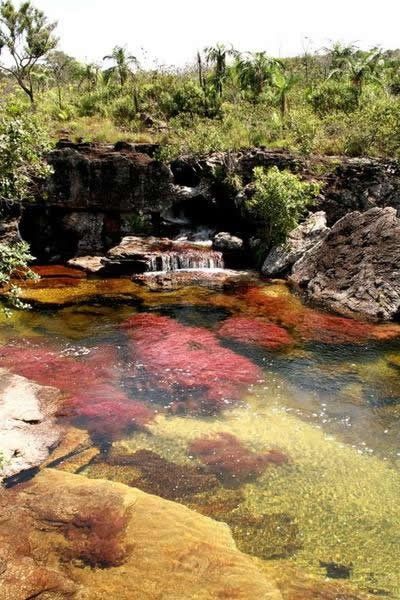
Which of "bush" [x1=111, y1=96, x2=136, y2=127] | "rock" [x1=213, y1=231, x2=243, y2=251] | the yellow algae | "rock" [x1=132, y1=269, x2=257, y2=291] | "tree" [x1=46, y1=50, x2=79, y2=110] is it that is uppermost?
"tree" [x1=46, y1=50, x2=79, y2=110]

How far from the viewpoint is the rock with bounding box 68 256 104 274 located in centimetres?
3052

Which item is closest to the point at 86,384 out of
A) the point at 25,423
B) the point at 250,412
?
the point at 25,423

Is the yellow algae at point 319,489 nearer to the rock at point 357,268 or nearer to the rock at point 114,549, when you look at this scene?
the rock at point 114,549

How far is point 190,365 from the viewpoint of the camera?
58.3 feet

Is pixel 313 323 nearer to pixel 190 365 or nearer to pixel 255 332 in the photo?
pixel 255 332

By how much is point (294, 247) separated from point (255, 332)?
411 inches

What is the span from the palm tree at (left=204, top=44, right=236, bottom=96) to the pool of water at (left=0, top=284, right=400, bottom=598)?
103 ft

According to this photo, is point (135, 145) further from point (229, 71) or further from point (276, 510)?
point (276, 510)

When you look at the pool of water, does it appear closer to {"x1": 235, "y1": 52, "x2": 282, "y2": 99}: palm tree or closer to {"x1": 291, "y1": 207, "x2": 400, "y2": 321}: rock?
{"x1": 291, "y1": 207, "x2": 400, "y2": 321}: rock

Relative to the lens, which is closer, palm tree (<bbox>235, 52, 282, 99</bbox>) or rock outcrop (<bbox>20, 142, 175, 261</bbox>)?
rock outcrop (<bbox>20, 142, 175, 261</bbox>)

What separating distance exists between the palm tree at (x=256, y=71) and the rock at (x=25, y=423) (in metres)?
39.9

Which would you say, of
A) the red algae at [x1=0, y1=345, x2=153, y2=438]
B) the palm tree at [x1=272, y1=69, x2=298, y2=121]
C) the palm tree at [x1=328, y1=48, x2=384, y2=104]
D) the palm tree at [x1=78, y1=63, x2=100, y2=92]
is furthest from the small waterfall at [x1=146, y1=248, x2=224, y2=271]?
the palm tree at [x1=78, y1=63, x2=100, y2=92]

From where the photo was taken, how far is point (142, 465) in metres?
12.1

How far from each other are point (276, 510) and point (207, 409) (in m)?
4.74
